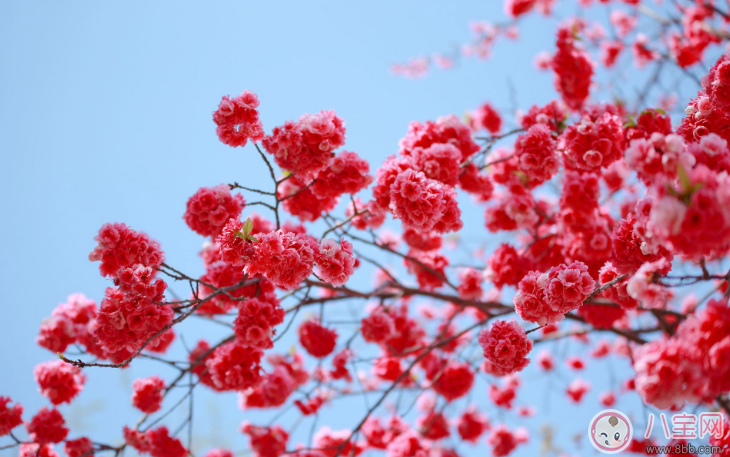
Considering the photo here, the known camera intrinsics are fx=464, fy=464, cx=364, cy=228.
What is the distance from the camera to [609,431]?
2932mm

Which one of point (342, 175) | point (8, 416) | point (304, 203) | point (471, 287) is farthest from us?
point (471, 287)

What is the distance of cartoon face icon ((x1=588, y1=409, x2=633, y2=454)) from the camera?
2.88m

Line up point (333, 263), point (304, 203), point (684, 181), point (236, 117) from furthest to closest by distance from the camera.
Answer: point (304, 203), point (236, 117), point (333, 263), point (684, 181)

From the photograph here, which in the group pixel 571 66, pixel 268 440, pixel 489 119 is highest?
pixel 489 119

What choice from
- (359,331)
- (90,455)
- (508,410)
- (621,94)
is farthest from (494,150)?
(90,455)

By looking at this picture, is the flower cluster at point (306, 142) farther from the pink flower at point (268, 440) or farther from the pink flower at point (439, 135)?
the pink flower at point (268, 440)

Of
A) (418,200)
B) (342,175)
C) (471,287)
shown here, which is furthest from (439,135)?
(471,287)

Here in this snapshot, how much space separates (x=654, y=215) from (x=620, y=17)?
6.68 meters

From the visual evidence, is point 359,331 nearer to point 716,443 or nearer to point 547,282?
point 547,282

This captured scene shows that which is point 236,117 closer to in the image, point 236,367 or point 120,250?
point 120,250

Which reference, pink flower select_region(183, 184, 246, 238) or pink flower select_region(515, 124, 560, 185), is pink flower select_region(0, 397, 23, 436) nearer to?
pink flower select_region(183, 184, 246, 238)

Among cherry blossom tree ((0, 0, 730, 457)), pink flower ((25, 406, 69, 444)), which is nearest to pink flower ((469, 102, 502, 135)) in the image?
Result: cherry blossom tree ((0, 0, 730, 457))

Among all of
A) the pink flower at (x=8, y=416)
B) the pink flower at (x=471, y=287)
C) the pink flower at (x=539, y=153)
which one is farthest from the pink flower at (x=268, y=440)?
the pink flower at (x=539, y=153)

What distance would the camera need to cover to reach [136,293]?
2.22 m
